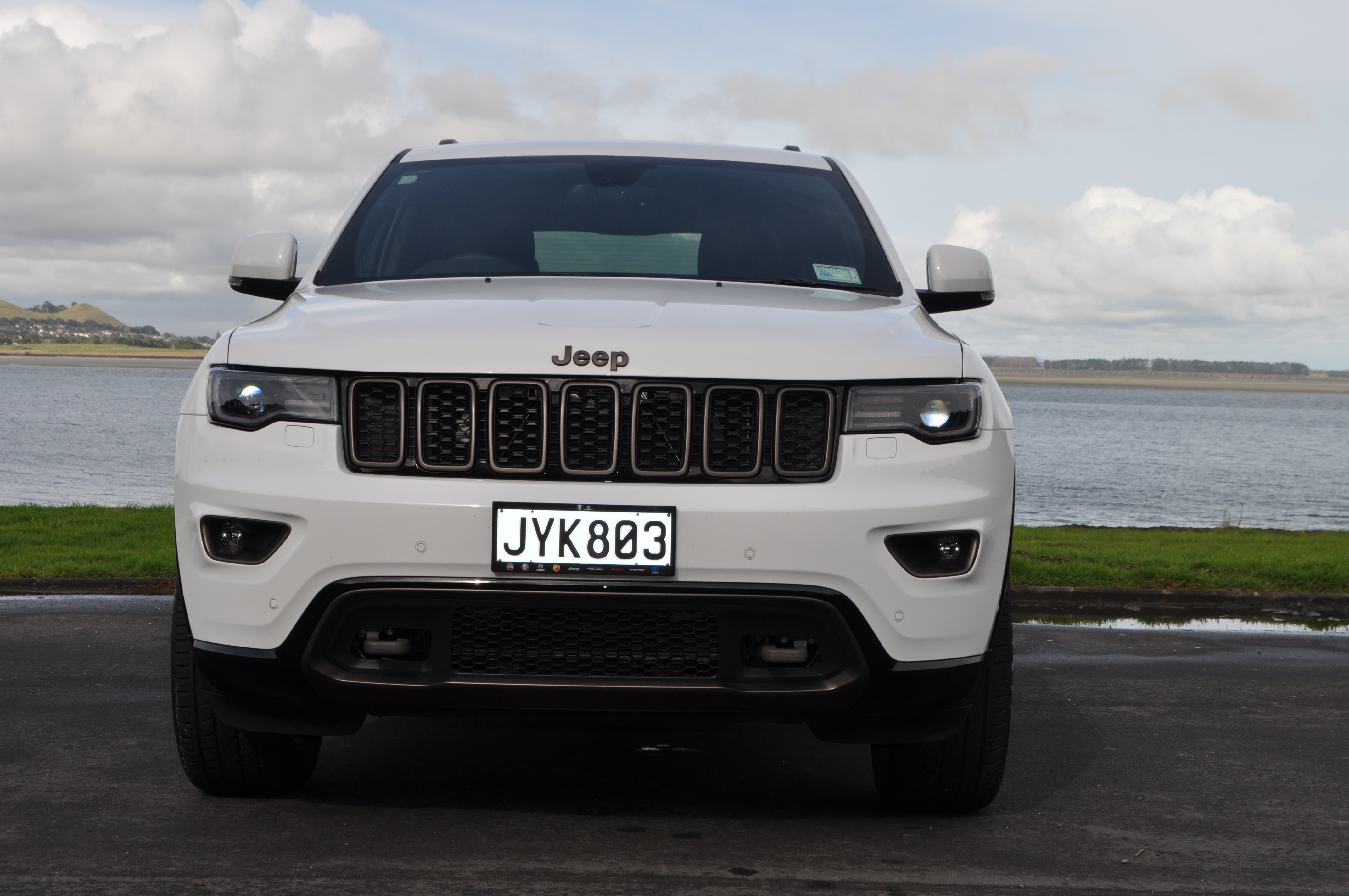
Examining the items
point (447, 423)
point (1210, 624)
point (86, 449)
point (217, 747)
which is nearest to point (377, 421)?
point (447, 423)

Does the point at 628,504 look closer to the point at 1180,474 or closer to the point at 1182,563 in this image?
the point at 1182,563

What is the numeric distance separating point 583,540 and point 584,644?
257mm

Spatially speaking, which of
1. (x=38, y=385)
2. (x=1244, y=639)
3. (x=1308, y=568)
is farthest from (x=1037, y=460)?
(x=38, y=385)

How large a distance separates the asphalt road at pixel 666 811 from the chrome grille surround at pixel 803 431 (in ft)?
2.82

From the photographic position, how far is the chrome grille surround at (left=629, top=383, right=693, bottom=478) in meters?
3.26

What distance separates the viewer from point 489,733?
505cm

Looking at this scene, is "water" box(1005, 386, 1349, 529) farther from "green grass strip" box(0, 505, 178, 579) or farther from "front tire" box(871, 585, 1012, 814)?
"front tire" box(871, 585, 1012, 814)

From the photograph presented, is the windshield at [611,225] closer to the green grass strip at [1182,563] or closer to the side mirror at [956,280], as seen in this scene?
the side mirror at [956,280]

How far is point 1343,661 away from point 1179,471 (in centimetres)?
4987

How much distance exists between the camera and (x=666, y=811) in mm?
3963

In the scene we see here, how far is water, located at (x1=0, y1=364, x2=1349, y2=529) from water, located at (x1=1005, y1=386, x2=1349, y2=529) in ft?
0.44

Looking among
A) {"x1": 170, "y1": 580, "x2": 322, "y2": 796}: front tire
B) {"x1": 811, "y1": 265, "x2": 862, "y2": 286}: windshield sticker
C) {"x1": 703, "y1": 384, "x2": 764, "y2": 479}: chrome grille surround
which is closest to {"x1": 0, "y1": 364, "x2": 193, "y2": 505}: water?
{"x1": 170, "y1": 580, "x2": 322, "y2": 796}: front tire

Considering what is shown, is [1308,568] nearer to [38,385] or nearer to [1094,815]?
[1094,815]

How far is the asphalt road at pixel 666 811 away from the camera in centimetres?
334
